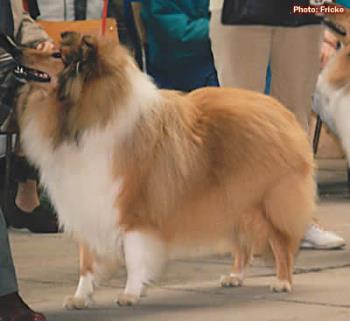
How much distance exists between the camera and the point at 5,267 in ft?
13.0

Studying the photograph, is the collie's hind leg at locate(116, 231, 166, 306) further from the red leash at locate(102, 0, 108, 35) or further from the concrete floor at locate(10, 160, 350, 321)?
the red leash at locate(102, 0, 108, 35)

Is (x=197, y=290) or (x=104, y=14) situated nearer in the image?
(x=197, y=290)

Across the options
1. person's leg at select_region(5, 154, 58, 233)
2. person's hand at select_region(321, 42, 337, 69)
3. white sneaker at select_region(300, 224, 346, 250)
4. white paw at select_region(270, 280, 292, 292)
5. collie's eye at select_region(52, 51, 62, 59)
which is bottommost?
person's leg at select_region(5, 154, 58, 233)

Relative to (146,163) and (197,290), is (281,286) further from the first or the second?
(146,163)

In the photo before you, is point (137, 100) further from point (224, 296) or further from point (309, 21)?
point (309, 21)

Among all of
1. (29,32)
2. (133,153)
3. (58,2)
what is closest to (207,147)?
(133,153)

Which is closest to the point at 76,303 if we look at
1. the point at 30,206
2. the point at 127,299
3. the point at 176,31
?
the point at 127,299

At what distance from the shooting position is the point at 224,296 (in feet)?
15.3

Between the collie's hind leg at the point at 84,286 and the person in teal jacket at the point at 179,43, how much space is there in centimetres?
347

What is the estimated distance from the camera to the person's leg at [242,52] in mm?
5469

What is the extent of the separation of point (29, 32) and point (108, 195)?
3.23 feet

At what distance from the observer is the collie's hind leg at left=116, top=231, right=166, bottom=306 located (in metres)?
4.36

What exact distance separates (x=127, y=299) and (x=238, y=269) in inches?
29.0

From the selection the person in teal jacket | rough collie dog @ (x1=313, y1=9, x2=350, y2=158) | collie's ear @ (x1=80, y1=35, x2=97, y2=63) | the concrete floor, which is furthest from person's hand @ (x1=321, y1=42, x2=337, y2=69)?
collie's ear @ (x1=80, y1=35, x2=97, y2=63)
